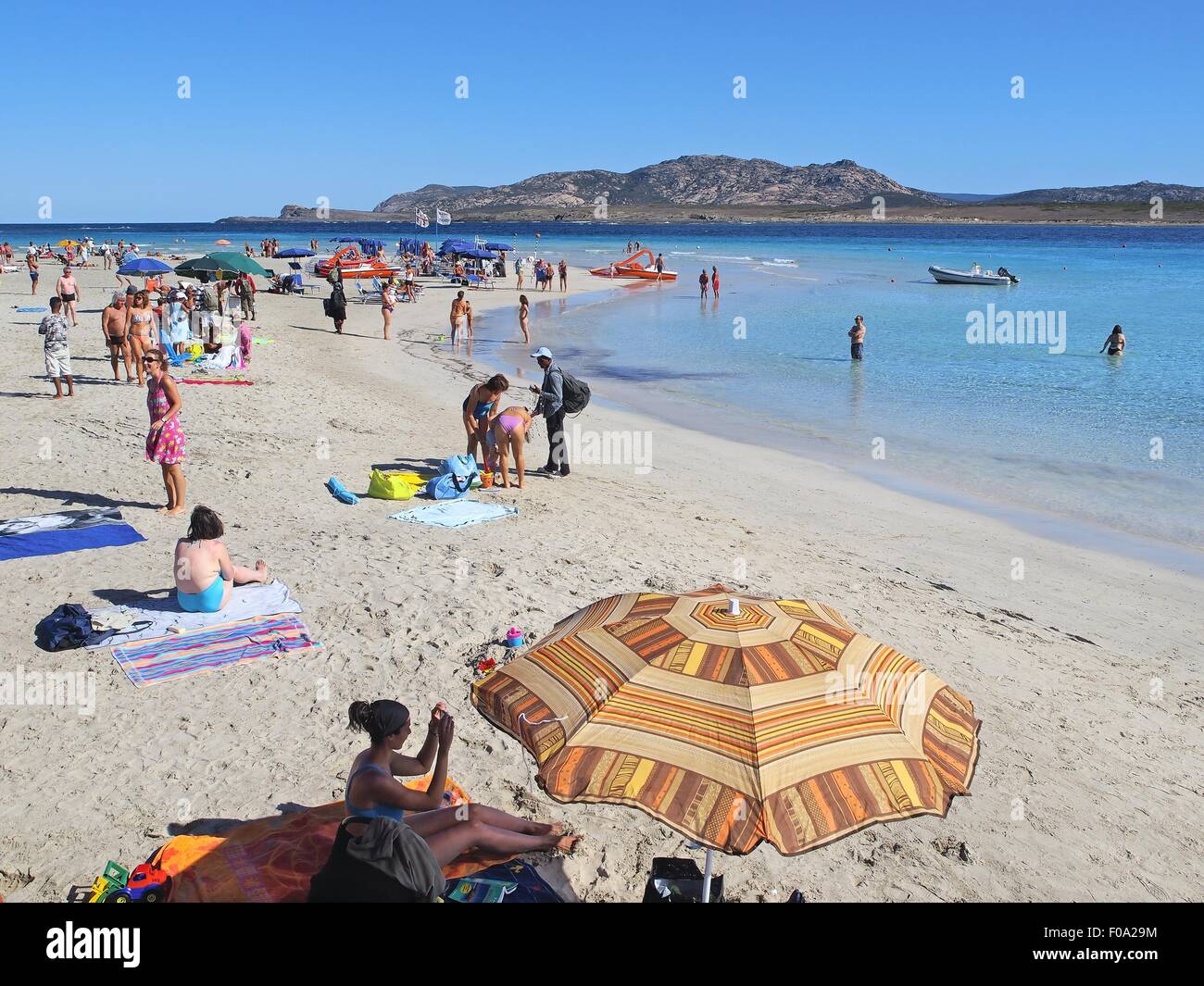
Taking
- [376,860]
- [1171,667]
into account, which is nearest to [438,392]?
[1171,667]

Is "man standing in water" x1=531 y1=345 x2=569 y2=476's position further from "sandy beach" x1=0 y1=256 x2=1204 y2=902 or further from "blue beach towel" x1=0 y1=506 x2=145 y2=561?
"blue beach towel" x1=0 y1=506 x2=145 y2=561

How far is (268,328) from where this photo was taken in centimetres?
2567

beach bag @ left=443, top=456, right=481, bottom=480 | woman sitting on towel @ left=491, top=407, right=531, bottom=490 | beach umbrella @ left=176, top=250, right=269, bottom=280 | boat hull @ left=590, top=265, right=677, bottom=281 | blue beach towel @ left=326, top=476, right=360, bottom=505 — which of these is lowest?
blue beach towel @ left=326, top=476, right=360, bottom=505

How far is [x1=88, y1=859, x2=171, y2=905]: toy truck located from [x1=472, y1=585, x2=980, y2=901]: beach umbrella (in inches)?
69.1

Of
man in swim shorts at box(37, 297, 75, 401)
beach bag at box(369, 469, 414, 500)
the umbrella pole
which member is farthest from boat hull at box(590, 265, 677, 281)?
the umbrella pole

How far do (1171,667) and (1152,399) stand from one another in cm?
1511

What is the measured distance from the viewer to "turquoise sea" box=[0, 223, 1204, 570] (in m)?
13.5

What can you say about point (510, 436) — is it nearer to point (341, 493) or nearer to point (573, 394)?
point (573, 394)

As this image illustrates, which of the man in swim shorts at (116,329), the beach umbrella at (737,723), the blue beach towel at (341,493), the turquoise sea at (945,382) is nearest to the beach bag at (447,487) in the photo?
the blue beach towel at (341,493)

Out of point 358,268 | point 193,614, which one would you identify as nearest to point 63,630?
point 193,614

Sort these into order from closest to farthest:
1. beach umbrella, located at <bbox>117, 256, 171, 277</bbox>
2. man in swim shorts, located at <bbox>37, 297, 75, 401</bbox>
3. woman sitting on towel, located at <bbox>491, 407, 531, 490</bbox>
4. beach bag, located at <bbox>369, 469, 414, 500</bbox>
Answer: beach bag, located at <bbox>369, 469, 414, 500</bbox> → woman sitting on towel, located at <bbox>491, 407, 531, 490</bbox> → man in swim shorts, located at <bbox>37, 297, 75, 401</bbox> → beach umbrella, located at <bbox>117, 256, 171, 277</bbox>

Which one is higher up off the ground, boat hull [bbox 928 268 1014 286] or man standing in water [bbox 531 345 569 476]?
boat hull [bbox 928 268 1014 286]

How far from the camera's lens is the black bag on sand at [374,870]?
3.71 m
